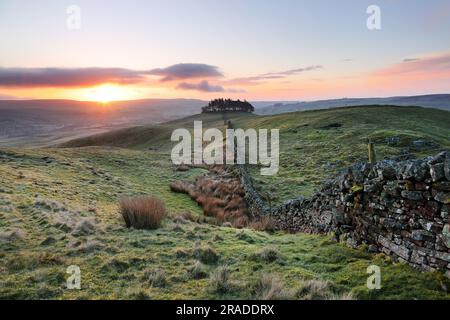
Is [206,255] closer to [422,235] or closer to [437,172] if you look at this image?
[422,235]

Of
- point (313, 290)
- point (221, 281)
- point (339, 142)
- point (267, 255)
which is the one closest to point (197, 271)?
point (221, 281)

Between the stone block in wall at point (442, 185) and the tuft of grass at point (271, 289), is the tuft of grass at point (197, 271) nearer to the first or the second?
the tuft of grass at point (271, 289)

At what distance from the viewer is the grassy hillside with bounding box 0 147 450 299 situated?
20.8 feet

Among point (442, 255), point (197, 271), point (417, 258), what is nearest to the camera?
point (442, 255)

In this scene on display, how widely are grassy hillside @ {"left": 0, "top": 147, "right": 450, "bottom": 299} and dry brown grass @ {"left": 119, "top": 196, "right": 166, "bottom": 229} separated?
34 centimetres

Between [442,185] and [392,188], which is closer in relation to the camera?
[442,185]

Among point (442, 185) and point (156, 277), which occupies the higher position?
point (442, 185)

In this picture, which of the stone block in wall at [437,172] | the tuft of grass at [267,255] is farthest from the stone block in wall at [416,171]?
the tuft of grass at [267,255]

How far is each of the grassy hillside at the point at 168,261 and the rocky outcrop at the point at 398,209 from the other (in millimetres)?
360

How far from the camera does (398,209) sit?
6.99m

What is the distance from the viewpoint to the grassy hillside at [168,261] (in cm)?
633

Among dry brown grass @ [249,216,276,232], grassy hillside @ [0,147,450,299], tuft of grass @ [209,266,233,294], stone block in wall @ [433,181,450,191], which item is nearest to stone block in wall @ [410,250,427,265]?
grassy hillside @ [0,147,450,299]

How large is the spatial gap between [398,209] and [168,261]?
5313 mm

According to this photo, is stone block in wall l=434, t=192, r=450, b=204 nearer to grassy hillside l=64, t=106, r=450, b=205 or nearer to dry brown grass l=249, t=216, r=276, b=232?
dry brown grass l=249, t=216, r=276, b=232
